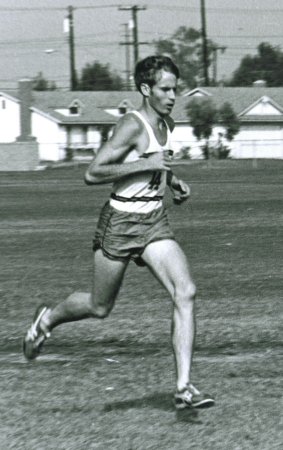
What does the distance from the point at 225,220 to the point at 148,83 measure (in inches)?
669

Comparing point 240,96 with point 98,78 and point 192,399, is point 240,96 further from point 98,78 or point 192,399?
point 192,399

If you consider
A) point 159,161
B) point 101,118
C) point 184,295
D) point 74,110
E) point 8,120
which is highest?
point 159,161

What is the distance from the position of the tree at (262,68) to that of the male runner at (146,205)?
468 ft

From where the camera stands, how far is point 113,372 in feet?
24.2

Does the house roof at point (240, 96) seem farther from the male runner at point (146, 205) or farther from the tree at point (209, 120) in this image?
the male runner at point (146, 205)

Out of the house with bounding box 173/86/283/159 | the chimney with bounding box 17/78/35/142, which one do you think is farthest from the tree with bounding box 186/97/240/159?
the chimney with bounding box 17/78/35/142

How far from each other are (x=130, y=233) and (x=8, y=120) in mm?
98964

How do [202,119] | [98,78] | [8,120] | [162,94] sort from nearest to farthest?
[162,94], [202,119], [8,120], [98,78]

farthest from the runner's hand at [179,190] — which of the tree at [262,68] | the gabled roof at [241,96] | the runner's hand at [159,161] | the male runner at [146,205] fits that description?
the tree at [262,68]

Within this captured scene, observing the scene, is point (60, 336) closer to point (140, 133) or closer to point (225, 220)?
point (140, 133)

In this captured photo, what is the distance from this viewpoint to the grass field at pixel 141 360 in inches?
229

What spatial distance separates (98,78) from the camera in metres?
140

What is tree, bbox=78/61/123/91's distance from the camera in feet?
456

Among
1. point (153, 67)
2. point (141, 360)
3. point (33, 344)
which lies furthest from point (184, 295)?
point (141, 360)
